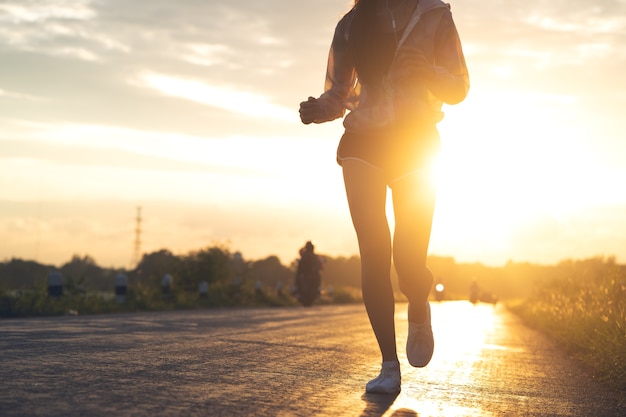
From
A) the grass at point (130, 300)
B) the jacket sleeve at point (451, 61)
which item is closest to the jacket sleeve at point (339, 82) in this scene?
the jacket sleeve at point (451, 61)

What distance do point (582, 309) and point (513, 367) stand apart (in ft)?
15.0

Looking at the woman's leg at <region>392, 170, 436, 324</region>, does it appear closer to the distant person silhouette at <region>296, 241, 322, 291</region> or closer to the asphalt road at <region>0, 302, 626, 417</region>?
the asphalt road at <region>0, 302, 626, 417</region>

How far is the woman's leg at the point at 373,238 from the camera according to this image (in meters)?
4.70

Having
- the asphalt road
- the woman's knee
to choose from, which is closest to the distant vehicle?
the asphalt road

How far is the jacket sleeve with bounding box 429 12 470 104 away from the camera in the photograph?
15.7 feet

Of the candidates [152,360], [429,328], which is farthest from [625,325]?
[152,360]

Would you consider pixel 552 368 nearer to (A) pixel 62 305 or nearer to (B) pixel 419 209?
(B) pixel 419 209

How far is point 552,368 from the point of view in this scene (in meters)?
6.94

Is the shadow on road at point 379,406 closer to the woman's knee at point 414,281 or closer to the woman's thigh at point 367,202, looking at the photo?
the woman's knee at point 414,281

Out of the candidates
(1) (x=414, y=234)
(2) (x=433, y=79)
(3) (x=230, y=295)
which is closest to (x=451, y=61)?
(2) (x=433, y=79)

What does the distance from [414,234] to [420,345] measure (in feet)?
2.05

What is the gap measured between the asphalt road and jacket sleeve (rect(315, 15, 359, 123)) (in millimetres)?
1568

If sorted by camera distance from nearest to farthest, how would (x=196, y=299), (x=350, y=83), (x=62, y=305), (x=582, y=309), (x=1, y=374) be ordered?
(x=1, y=374) → (x=350, y=83) → (x=582, y=309) → (x=62, y=305) → (x=196, y=299)

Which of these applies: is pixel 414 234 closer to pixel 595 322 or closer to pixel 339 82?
pixel 339 82
